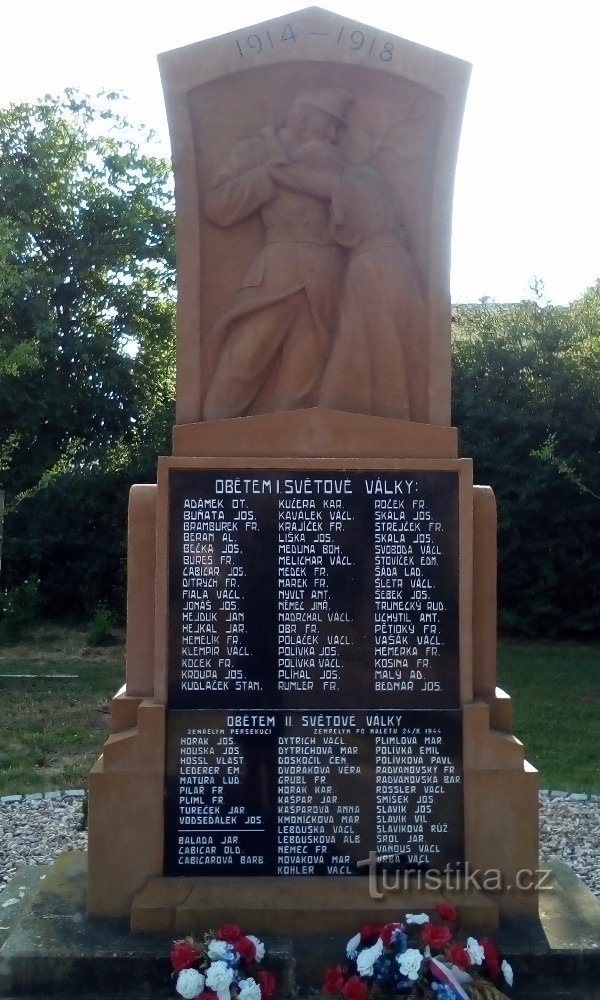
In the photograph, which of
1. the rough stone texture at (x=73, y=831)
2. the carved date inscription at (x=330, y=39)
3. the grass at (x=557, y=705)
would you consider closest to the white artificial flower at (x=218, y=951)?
the rough stone texture at (x=73, y=831)

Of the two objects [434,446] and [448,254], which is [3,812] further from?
[448,254]

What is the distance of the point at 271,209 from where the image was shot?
15.1ft

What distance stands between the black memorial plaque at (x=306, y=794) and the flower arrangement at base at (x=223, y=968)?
1.41 feet

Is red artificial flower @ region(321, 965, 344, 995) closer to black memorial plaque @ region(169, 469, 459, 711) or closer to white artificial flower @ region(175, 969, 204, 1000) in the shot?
white artificial flower @ region(175, 969, 204, 1000)

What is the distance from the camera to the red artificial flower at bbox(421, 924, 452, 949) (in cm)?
353

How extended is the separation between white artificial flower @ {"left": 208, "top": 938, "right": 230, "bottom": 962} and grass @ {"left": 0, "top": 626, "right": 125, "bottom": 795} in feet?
12.7

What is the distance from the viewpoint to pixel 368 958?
3.53 m

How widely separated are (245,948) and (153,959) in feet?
1.15

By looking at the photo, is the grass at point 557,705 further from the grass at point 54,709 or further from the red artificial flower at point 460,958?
the red artificial flower at point 460,958

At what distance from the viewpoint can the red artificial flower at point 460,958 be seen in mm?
3490

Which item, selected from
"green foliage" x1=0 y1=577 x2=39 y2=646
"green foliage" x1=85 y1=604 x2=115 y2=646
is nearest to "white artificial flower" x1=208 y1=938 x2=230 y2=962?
"green foliage" x1=85 y1=604 x2=115 y2=646

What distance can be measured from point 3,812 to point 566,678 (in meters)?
6.99

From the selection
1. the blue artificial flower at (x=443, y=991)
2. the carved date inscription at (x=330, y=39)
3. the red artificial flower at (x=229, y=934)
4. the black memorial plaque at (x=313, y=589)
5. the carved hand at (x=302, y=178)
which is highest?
the carved date inscription at (x=330, y=39)

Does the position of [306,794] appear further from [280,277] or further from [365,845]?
[280,277]
